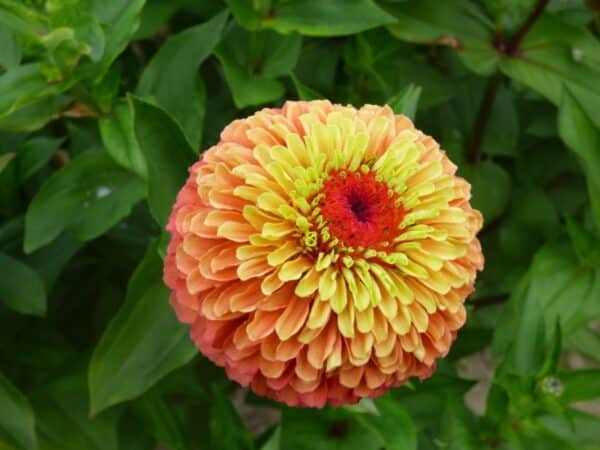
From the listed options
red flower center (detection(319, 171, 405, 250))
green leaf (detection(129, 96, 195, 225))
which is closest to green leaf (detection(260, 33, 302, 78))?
green leaf (detection(129, 96, 195, 225))

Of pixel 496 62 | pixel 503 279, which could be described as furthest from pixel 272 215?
pixel 503 279

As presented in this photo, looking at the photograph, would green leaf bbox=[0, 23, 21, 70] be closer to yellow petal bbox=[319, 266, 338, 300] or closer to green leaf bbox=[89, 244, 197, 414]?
green leaf bbox=[89, 244, 197, 414]

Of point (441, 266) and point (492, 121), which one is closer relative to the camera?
point (441, 266)

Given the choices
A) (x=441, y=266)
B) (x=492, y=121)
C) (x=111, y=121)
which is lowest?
(x=492, y=121)

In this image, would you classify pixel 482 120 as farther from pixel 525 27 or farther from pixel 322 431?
pixel 322 431

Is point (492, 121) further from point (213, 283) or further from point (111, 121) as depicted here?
point (213, 283)

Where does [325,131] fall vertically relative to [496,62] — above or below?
above

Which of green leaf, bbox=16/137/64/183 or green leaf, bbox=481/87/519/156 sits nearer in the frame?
green leaf, bbox=16/137/64/183
